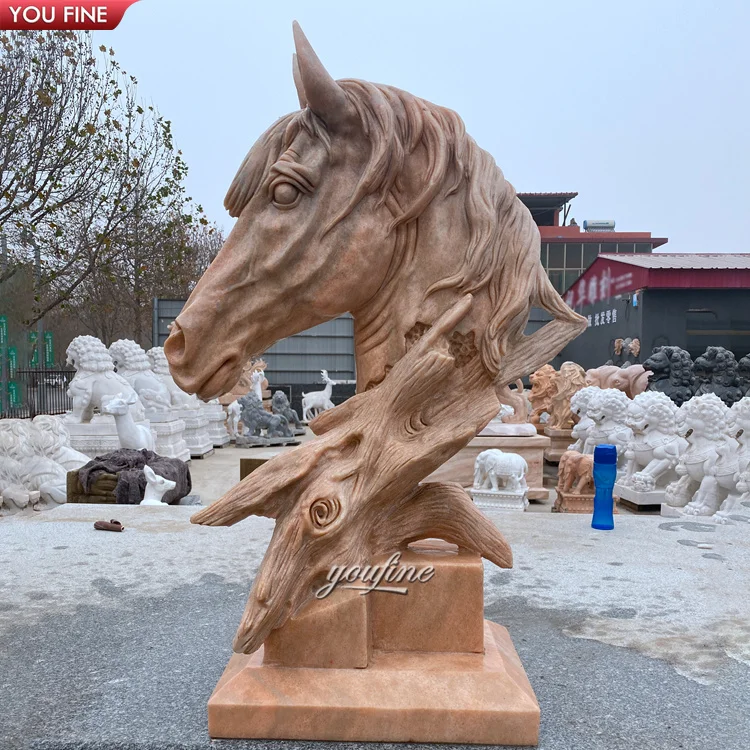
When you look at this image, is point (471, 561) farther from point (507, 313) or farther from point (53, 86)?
point (53, 86)

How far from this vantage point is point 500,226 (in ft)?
4.75

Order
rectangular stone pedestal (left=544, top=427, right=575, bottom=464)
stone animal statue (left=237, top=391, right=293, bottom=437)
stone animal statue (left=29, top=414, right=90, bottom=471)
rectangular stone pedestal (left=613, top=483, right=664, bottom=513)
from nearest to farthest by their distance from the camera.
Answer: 1. stone animal statue (left=29, top=414, right=90, bottom=471)
2. rectangular stone pedestal (left=613, top=483, right=664, bottom=513)
3. rectangular stone pedestal (left=544, top=427, right=575, bottom=464)
4. stone animal statue (left=237, top=391, right=293, bottom=437)

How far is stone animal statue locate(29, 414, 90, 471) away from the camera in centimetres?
555

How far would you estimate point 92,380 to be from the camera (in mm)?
7383

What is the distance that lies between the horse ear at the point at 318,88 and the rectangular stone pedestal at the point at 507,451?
16.3ft

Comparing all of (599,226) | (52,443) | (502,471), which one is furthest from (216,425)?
(599,226)

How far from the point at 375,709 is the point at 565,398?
7825 mm

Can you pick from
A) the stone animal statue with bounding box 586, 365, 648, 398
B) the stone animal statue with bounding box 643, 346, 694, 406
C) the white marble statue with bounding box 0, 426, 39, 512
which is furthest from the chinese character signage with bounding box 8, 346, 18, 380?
the stone animal statue with bounding box 643, 346, 694, 406

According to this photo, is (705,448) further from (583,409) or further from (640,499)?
(583,409)

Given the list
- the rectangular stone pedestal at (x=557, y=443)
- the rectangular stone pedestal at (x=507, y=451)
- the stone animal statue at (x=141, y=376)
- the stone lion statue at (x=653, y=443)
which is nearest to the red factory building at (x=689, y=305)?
the rectangular stone pedestal at (x=557, y=443)

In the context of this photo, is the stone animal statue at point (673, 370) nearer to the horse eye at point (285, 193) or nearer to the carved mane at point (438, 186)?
the carved mane at point (438, 186)

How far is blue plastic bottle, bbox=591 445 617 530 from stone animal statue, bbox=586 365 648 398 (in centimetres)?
577

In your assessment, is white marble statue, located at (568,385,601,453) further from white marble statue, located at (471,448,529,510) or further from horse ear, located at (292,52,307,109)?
horse ear, located at (292,52,307,109)

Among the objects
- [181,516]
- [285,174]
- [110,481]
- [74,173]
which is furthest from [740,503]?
[74,173]
